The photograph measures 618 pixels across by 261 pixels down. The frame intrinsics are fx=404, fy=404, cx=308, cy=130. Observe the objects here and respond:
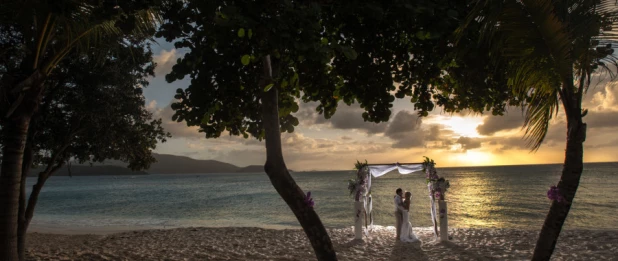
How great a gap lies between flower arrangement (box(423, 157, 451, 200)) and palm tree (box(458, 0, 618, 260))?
25.1ft

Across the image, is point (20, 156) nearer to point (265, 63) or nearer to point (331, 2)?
point (265, 63)

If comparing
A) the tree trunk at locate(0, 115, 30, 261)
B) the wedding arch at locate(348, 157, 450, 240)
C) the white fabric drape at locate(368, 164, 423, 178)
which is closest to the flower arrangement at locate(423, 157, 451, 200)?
the wedding arch at locate(348, 157, 450, 240)

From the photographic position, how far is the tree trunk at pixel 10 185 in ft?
19.0

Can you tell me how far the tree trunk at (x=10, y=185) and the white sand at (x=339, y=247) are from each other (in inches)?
189

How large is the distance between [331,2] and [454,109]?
3.91m

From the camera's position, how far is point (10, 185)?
5.79 metres

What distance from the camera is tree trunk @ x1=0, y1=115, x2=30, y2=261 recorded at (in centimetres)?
578

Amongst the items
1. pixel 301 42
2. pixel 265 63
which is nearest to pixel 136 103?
pixel 265 63

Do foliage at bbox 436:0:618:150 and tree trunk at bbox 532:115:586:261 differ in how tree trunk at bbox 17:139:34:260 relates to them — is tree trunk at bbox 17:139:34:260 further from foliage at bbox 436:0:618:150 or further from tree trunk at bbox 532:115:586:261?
tree trunk at bbox 532:115:586:261

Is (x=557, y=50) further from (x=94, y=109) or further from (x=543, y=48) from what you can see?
(x=94, y=109)

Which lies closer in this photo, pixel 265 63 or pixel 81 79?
pixel 265 63

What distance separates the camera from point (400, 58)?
18.1 feet

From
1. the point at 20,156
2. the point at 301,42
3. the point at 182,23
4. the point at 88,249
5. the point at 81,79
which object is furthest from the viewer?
the point at 88,249

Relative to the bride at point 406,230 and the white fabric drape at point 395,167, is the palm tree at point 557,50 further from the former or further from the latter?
the white fabric drape at point 395,167
